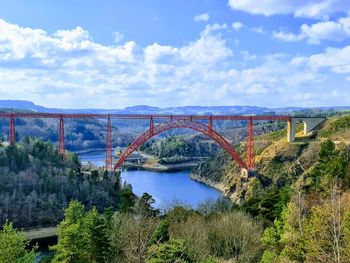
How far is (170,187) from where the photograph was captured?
66.5 meters

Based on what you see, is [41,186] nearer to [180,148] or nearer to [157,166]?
[157,166]

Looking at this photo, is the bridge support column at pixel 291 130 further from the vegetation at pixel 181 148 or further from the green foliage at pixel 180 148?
the vegetation at pixel 181 148

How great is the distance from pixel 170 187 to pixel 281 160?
1759 centimetres

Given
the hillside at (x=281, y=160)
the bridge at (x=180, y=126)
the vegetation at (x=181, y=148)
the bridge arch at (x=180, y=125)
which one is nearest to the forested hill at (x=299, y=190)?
the hillside at (x=281, y=160)

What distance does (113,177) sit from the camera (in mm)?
→ 56156

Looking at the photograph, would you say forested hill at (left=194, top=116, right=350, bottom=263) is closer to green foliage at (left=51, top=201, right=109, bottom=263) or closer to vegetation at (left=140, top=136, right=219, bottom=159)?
green foliage at (left=51, top=201, right=109, bottom=263)

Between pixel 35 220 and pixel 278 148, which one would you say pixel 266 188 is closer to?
pixel 278 148

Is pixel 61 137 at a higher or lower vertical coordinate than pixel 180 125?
lower

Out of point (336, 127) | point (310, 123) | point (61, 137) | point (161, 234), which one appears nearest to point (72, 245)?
point (161, 234)

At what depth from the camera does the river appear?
54.9m

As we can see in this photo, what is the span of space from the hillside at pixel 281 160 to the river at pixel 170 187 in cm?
304

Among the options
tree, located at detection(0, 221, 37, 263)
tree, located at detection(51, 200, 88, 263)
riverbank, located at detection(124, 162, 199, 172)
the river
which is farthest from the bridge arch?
tree, located at detection(0, 221, 37, 263)

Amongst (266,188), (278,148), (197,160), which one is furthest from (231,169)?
(197,160)

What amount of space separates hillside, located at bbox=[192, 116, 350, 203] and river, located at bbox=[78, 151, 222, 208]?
9.98 feet
